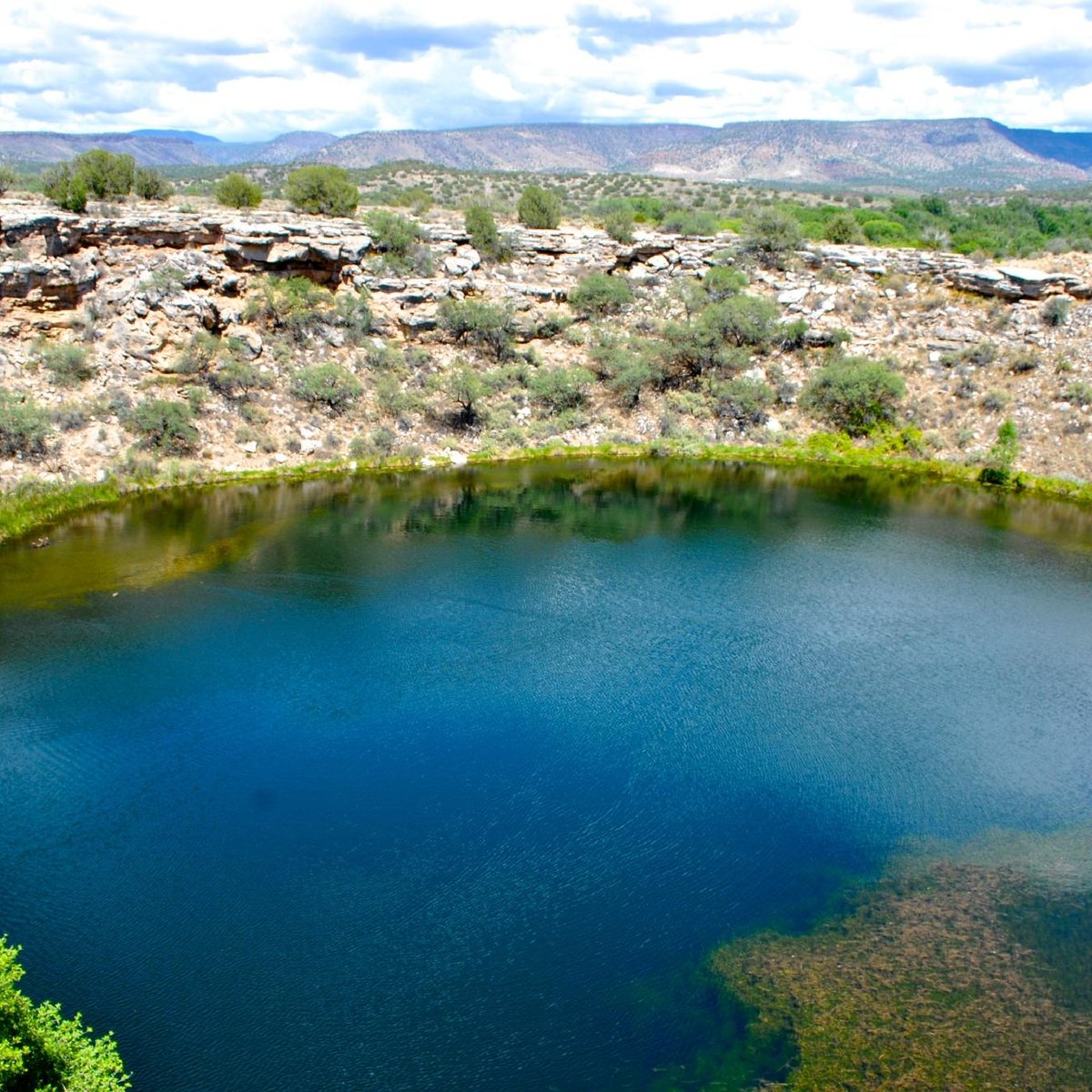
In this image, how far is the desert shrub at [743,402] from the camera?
43.2 meters

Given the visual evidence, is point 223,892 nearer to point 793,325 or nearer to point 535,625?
point 535,625

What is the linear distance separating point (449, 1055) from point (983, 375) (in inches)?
1626

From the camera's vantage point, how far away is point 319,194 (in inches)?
1895

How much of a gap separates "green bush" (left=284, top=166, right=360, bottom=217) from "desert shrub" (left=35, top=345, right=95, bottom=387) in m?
16.9

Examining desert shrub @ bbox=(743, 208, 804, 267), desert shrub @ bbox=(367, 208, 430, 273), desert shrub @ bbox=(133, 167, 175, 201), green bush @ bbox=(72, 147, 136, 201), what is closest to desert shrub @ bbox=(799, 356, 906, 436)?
desert shrub @ bbox=(743, 208, 804, 267)

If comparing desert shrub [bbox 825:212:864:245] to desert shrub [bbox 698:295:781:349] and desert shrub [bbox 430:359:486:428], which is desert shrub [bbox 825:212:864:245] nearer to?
desert shrub [bbox 698:295:781:349]

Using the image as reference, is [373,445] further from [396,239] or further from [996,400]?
[996,400]

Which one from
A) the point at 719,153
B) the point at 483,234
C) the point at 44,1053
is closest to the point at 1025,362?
the point at 483,234

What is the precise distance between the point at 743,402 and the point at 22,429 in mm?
30656

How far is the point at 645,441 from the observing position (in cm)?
4219

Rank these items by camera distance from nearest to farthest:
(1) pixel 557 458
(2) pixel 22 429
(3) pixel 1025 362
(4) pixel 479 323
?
(2) pixel 22 429
(1) pixel 557 458
(3) pixel 1025 362
(4) pixel 479 323

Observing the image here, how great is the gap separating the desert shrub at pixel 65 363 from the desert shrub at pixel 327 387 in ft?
27.0

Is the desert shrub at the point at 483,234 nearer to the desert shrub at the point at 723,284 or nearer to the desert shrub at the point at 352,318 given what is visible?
the desert shrub at the point at 352,318

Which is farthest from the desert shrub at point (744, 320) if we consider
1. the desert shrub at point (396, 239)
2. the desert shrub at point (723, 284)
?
the desert shrub at point (396, 239)
